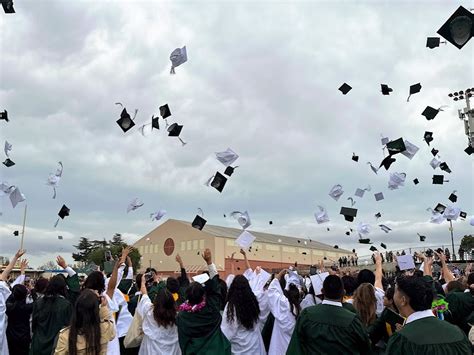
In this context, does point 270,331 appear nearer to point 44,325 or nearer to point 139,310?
point 139,310

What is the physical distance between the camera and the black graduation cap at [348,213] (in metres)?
10.5

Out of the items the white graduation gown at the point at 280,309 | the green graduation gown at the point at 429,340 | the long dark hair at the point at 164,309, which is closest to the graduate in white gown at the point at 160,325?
the long dark hair at the point at 164,309

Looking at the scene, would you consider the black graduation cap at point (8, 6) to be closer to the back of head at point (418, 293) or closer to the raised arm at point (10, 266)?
the raised arm at point (10, 266)

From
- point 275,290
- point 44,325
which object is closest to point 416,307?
point 275,290

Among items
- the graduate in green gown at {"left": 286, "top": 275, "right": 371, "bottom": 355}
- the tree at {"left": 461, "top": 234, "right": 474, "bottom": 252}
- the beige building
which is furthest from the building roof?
the graduate in green gown at {"left": 286, "top": 275, "right": 371, "bottom": 355}

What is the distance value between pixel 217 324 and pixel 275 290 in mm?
774

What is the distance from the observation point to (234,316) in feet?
17.8

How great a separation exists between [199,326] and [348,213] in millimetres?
6229

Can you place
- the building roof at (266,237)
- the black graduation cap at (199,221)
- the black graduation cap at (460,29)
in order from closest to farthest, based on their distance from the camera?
the black graduation cap at (460,29), the black graduation cap at (199,221), the building roof at (266,237)

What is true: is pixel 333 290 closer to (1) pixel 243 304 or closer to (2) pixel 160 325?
(1) pixel 243 304

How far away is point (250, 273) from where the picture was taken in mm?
6422

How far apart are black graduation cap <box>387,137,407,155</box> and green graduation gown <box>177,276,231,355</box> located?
6.85 metres

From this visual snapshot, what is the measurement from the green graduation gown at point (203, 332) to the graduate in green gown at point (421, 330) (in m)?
2.64

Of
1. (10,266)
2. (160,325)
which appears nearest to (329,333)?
(160,325)
